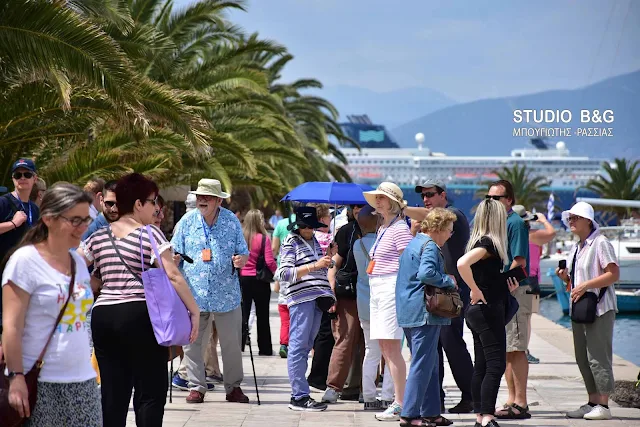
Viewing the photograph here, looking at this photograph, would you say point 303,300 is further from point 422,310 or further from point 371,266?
point 422,310

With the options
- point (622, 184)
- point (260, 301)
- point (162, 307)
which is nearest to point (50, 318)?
point (162, 307)

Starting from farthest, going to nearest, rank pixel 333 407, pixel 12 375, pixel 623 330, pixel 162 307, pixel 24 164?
1. pixel 623 330
2. pixel 333 407
3. pixel 24 164
4. pixel 162 307
5. pixel 12 375

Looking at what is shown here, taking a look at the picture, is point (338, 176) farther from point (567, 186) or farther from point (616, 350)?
point (567, 186)

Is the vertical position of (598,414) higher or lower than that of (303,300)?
lower

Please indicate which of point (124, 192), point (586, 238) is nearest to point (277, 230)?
point (586, 238)

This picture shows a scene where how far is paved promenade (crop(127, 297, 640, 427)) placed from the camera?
757 centimetres

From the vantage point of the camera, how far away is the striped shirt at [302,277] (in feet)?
→ 26.8

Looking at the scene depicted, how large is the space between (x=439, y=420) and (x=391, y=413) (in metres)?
0.52

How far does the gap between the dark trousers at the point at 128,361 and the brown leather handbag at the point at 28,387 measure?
3.80ft

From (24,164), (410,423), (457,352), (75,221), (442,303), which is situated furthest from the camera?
(457,352)

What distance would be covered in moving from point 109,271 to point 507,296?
3.12 meters

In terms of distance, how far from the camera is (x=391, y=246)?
7.61 metres

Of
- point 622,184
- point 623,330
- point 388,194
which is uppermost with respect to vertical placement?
point 622,184

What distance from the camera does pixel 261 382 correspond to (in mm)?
9859
